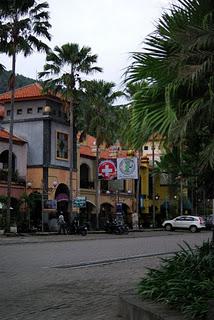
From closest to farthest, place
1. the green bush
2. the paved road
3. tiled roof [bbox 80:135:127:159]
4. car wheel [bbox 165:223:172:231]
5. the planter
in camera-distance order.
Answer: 1. the green bush
2. the planter
3. the paved road
4. tiled roof [bbox 80:135:127:159]
5. car wheel [bbox 165:223:172:231]

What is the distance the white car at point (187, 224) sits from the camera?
5288cm

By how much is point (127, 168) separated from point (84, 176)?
27.4ft

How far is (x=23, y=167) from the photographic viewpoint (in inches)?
1873

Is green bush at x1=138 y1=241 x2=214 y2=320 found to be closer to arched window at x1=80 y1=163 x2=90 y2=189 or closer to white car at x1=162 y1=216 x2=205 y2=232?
white car at x1=162 y1=216 x2=205 y2=232

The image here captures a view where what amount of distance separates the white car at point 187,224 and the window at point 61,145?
1275cm

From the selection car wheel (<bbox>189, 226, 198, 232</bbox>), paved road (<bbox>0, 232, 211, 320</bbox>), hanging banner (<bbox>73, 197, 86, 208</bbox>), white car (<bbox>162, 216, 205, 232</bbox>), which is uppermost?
hanging banner (<bbox>73, 197, 86, 208</bbox>)

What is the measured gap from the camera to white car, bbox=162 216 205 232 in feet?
173

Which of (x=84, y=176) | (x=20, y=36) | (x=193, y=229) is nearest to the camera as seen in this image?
(x=20, y=36)

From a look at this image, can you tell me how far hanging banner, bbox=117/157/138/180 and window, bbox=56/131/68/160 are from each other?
5.07 m

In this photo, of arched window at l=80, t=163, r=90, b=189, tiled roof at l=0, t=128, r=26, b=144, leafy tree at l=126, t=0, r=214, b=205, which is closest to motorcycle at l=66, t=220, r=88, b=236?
tiled roof at l=0, t=128, r=26, b=144

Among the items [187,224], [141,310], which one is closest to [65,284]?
[141,310]

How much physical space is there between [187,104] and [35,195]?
39.5 meters

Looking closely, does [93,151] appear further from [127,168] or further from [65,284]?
[65,284]

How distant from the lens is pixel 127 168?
4825 cm
